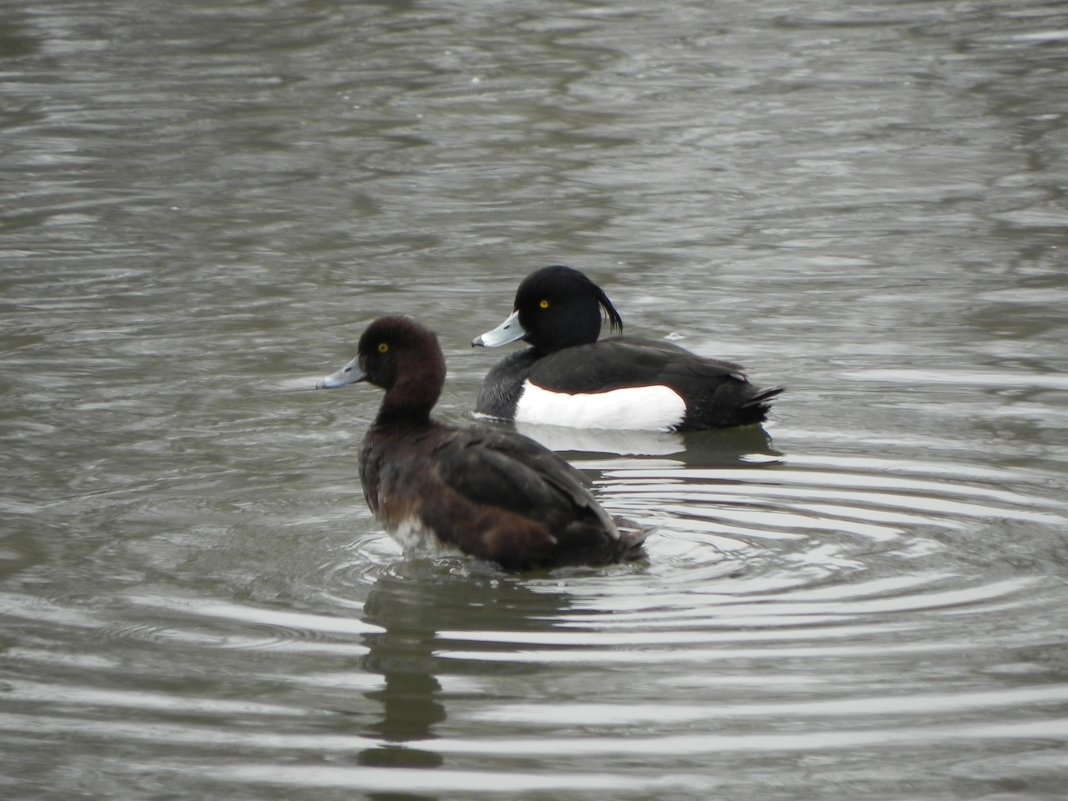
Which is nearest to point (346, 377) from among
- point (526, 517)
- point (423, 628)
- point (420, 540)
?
point (420, 540)

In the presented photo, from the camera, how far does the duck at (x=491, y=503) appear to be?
6535 mm

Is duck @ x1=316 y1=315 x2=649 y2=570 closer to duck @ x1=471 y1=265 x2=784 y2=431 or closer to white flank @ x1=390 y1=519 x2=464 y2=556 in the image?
white flank @ x1=390 y1=519 x2=464 y2=556

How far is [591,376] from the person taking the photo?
9.62 meters

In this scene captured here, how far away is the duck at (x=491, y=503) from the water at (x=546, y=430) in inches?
5.3

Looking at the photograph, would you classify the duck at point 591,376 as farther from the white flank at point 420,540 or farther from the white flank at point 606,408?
the white flank at point 420,540

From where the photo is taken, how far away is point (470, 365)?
424 inches

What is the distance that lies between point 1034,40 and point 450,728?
15.3 m

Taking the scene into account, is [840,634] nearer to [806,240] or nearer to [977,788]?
[977,788]

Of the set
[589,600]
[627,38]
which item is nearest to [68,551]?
[589,600]

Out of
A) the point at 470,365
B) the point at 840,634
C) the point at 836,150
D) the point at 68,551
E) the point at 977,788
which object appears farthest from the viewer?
the point at 836,150

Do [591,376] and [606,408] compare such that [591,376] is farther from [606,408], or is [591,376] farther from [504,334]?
[504,334]

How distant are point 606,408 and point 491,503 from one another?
3.01m

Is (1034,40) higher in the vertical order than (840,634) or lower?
higher

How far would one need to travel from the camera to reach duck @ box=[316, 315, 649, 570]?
21.4 feet
